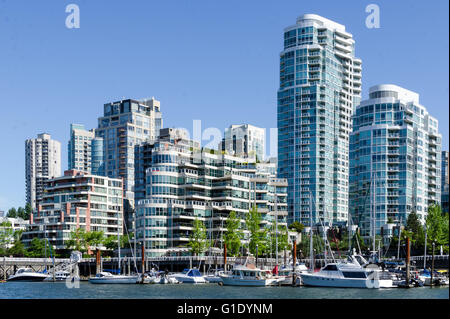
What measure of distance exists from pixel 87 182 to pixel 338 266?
90.4 metres

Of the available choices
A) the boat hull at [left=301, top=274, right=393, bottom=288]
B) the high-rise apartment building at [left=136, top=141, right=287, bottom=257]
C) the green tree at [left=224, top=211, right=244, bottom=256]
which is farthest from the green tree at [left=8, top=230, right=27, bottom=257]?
the boat hull at [left=301, top=274, right=393, bottom=288]

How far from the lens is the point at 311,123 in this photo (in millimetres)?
171625

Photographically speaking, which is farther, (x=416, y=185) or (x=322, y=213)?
(x=322, y=213)

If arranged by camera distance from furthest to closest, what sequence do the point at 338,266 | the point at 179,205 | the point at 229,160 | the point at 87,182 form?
1. the point at 87,182
2. the point at 229,160
3. the point at 179,205
4. the point at 338,266

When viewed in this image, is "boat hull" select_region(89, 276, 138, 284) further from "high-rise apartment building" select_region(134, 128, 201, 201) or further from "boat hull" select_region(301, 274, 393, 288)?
"high-rise apartment building" select_region(134, 128, 201, 201)

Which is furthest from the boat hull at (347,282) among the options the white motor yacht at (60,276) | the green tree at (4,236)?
the green tree at (4,236)

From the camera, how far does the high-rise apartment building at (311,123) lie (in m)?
170

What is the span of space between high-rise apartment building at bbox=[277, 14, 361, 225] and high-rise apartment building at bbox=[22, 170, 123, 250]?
45.1 metres

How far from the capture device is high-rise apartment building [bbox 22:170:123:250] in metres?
141

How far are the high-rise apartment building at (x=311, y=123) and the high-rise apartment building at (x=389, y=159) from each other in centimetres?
2402

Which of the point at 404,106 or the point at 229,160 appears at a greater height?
the point at 404,106
